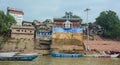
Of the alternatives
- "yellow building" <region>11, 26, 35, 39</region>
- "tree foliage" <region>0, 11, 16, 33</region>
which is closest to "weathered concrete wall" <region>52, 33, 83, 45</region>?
"yellow building" <region>11, 26, 35, 39</region>

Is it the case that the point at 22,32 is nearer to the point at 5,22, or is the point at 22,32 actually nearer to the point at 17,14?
the point at 5,22

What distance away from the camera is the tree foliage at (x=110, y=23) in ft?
257

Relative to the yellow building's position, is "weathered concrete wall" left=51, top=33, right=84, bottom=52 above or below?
below

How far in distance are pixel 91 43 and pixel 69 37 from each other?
6.91 meters

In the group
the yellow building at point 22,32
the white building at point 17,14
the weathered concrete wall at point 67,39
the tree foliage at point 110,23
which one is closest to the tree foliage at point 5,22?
the yellow building at point 22,32

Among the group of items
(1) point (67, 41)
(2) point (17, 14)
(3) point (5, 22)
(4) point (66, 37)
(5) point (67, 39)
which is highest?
(2) point (17, 14)

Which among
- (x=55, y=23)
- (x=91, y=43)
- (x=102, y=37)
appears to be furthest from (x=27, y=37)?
(x=102, y=37)

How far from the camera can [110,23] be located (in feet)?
260

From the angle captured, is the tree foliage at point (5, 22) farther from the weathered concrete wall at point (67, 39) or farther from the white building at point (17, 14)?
the weathered concrete wall at point (67, 39)

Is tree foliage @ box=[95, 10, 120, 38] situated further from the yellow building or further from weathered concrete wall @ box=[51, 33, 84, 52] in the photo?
the yellow building

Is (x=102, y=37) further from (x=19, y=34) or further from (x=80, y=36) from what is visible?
(x=19, y=34)

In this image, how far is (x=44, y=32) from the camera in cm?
7312

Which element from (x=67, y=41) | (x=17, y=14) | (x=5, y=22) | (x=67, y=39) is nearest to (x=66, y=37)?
(x=67, y=39)

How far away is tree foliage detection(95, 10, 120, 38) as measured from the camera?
78294 mm
